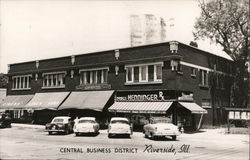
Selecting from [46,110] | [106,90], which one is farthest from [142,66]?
[46,110]

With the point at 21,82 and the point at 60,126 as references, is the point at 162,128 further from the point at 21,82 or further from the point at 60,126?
the point at 21,82

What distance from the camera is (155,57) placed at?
1183 inches

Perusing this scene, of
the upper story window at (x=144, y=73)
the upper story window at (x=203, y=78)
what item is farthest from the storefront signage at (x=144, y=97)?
the upper story window at (x=203, y=78)

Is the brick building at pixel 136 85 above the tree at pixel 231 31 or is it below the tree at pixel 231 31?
below

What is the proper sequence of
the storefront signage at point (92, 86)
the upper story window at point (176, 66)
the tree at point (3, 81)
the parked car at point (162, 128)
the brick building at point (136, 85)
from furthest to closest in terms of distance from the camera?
the tree at point (3, 81)
the storefront signage at point (92, 86)
the brick building at point (136, 85)
the upper story window at point (176, 66)
the parked car at point (162, 128)

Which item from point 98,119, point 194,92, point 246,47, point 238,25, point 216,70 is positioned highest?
point 238,25

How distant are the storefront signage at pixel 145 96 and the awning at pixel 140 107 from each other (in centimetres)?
47

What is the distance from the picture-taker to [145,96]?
98.3 ft

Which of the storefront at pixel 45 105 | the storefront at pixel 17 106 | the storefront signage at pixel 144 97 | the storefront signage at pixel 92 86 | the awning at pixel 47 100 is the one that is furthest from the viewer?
the storefront at pixel 17 106

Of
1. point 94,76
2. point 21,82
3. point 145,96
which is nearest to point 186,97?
point 145,96

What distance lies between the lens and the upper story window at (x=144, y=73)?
98.4 feet

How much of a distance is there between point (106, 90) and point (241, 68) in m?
17.4

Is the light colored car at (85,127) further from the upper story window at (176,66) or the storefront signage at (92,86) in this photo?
the storefront signage at (92,86)

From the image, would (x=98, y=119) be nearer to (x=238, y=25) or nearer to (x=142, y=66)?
(x=142, y=66)
